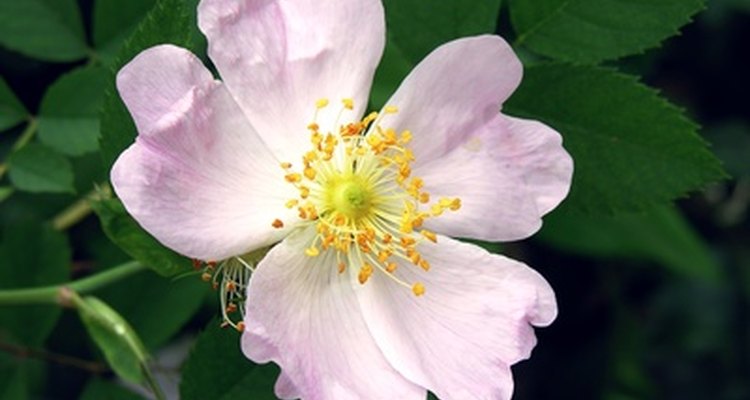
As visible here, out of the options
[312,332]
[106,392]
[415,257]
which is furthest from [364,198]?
[106,392]

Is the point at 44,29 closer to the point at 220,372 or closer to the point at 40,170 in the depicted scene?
the point at 40,170

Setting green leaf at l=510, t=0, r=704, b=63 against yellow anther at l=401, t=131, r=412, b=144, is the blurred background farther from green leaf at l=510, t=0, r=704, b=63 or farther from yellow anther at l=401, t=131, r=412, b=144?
yellow anther at l=401, t=131, r=412, b=144

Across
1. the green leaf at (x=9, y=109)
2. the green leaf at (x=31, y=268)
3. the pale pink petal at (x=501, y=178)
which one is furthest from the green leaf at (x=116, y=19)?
the pale pink petal at (x=501, y=178)

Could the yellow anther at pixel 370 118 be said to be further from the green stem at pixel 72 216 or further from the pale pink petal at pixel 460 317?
the green stem at pixel 72 216

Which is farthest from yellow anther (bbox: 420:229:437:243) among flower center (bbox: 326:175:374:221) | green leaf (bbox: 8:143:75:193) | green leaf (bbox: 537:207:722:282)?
green leaf (bbox: 537:207:722:282)

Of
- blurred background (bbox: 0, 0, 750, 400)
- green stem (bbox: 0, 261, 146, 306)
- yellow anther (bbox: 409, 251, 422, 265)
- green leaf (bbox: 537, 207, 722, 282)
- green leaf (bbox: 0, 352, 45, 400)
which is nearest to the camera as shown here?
yellow anther (bbox: 409, 251, 422, 265)

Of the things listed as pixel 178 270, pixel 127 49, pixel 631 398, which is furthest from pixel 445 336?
pixel 631 398
